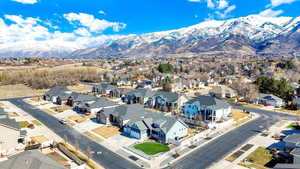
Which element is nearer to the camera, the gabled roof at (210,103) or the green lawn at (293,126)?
the green lawn at (293,126)

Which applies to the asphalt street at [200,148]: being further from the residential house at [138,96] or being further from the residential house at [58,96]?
the residential house at [138,96]

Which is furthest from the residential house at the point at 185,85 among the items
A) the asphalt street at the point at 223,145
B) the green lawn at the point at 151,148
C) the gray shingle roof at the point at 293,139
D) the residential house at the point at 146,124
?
the gray shingle roof at the point at 293,139

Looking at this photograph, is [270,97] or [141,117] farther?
[270,97]

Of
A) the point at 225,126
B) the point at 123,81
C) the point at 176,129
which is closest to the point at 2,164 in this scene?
the point at 176,129

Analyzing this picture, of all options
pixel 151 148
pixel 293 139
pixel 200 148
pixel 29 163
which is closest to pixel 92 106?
pixel 151 148

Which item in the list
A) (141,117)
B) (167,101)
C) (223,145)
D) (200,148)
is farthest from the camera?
(167,101)

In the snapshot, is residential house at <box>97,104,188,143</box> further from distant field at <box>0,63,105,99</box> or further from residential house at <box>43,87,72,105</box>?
distant field at <box>0,63,105,99</box>

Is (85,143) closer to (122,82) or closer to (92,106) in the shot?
(92,106)
